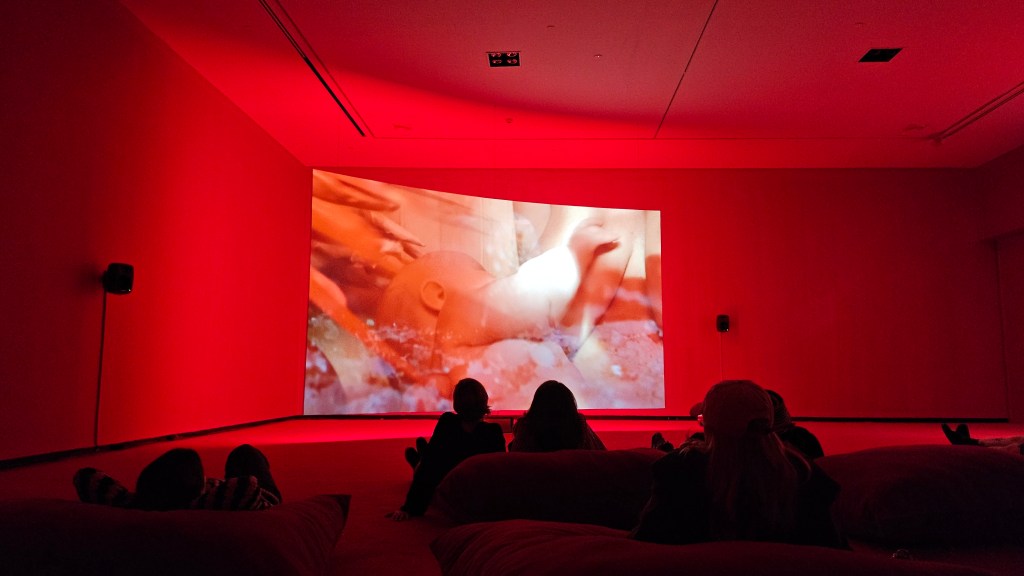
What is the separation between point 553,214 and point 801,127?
10.8 feet

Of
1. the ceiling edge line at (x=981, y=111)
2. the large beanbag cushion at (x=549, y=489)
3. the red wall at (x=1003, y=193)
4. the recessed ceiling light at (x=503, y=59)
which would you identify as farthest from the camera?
the red wall at (x=1003, y=193)

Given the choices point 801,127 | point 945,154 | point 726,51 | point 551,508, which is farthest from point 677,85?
point 551,508

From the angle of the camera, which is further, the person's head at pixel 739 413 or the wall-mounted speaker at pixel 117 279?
the wall-mounted speaker at pixel 117 279

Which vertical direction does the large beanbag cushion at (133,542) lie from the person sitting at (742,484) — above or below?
below

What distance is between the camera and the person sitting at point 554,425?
3.29 meters

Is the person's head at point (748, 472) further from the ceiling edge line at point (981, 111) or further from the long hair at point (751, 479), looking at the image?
the ceiling edge line at point (981, 111)

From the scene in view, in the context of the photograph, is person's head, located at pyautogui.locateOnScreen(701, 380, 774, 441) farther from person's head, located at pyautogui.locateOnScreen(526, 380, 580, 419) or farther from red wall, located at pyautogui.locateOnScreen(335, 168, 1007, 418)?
red wall, located at pyautogui.locateOnScreen(335, 168, 1007, 418)

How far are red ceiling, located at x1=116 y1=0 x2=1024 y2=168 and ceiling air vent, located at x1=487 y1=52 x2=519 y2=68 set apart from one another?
118mm

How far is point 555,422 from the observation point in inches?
130

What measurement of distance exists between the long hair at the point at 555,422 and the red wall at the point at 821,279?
674cm

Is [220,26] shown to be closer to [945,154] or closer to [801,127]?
[801,127]

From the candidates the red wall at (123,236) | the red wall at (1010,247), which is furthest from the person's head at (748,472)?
the red wall at (1010,247)

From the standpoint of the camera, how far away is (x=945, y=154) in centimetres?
945

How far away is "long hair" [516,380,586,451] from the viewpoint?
3.29 metres
